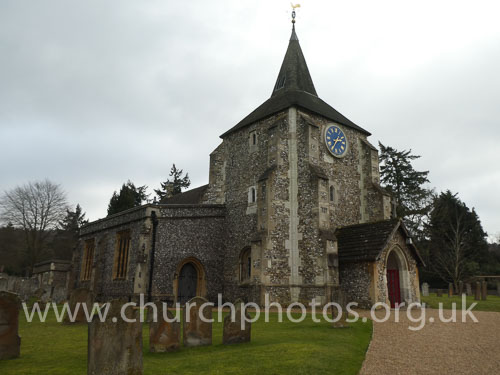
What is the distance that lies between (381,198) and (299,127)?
626 cm

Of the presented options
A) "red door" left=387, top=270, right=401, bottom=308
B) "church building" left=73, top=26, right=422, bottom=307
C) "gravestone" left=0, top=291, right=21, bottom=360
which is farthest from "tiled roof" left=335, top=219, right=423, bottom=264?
"gravestone" left=0, top=291, right=21, bottom=360

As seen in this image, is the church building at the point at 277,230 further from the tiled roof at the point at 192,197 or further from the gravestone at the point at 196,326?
the gravestone at the point at 196,326

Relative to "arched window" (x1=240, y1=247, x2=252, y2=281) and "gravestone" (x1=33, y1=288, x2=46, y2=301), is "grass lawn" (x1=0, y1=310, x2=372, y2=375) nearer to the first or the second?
"arched window" (x1=240, y1=247, x2=252, y2=281)

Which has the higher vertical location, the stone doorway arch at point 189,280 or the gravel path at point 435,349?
the stone doorway arch at point 189,280

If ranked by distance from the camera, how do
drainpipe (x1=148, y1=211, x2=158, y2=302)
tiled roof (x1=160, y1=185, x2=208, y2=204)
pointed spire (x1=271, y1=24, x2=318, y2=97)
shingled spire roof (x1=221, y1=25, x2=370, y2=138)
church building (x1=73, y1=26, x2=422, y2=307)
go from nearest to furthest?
church building (x1=73, y1=26, x2=422, y2=307), drainpipe (x1=148, y1=211, x2=158, y2=302), shingled spire roof (x1=221, y1=25, x2=370, y2=138), pointed spire (x1=271, y1=24, x2=318, y2=97), tiled roof (x1=160, y1=185, x2=208, y2=204)

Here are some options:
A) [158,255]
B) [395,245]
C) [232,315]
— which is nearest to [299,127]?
[395,245]

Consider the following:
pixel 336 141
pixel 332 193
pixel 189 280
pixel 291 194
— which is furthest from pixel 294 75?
pixel 189 280

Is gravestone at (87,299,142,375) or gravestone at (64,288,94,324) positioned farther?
gravestone at (64,288,94,324)

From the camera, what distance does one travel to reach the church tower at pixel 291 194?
1753 cm

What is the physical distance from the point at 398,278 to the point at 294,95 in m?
11.9

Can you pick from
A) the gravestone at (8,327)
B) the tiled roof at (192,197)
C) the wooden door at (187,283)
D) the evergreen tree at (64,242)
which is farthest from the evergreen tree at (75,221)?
the gravestone at (8,327)

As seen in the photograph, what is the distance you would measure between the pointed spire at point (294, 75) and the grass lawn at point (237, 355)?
59.7 feet

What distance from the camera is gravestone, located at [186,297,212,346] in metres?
8.15

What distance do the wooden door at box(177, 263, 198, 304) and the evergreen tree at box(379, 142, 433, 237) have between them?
25.4 m
